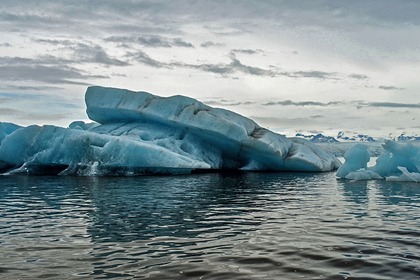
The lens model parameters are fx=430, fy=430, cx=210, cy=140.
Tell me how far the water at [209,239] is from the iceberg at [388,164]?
9.62 meters

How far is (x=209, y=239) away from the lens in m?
7.75

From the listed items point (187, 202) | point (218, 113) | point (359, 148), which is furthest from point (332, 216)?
point (218, 113)

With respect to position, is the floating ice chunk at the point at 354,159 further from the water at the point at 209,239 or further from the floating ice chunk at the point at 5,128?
the floating ice chunk at the point at 5,128

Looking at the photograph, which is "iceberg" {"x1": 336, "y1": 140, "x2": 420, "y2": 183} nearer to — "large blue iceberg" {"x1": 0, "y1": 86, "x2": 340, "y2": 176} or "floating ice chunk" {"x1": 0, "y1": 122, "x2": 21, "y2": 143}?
"large blue iceberg" {"x1": 0, "y1": 86, "x2": 340, "y2": 176}

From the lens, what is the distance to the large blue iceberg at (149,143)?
86.2 feet

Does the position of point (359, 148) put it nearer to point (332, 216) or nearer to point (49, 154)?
point (332, 216)

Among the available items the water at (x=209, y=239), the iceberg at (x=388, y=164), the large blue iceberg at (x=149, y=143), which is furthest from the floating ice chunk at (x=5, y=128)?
the iceberg at (x=388, y=164)

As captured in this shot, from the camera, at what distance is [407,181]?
2262 centimetres

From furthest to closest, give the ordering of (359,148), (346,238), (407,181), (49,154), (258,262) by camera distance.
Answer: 1. (49,154)
2. (359,148)
3. (407,181)
4. (346,238)
5. (258,262)

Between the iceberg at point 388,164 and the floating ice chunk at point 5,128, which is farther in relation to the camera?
the floating ice chunk at point 5,128

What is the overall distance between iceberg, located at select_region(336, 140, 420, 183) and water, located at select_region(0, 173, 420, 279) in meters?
9.62

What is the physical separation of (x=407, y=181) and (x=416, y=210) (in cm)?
1202

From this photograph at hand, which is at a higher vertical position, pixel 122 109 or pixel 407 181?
pixel 122 109

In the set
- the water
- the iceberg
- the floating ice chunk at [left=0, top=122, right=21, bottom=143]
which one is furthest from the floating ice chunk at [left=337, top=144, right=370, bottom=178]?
the floating ice chunk at [left=0, top=122, right=21, bottom=143]
